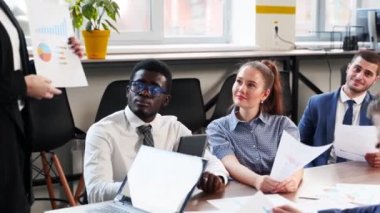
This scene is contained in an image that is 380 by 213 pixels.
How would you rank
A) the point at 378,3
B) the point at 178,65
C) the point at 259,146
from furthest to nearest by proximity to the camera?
the point at 378,3 < the point at 178,65 < the point at 259,146

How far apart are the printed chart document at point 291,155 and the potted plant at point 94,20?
5.96 feet

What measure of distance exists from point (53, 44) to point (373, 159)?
138cm

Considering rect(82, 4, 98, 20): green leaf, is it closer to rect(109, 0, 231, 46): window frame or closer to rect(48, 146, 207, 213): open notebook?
rect(109, 0, 231, 46): window frame

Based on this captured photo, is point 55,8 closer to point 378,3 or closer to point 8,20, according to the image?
→ point 8,20

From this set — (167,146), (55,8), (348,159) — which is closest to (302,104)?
(348,159)

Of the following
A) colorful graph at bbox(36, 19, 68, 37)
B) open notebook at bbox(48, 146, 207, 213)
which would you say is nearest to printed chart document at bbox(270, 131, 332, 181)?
open notebook at bbox(48, 146, 207, 213)

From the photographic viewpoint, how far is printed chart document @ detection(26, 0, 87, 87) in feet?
5.26

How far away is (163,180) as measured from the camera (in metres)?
1.27

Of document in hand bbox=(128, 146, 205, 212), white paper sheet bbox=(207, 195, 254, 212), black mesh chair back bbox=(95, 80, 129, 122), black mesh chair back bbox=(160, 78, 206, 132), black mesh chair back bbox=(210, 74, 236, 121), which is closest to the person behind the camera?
document in hand bbox=(128, 146, 205, 212)

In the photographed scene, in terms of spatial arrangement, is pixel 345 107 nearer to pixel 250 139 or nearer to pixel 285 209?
pixel 250 139

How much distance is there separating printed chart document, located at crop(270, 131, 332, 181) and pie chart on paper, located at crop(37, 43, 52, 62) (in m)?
0.85

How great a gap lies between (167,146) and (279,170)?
453 millimetres

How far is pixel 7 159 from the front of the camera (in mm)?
1575

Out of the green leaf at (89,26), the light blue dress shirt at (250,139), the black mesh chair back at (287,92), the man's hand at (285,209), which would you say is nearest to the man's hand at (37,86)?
the light blue dress shirt at (250,139)
